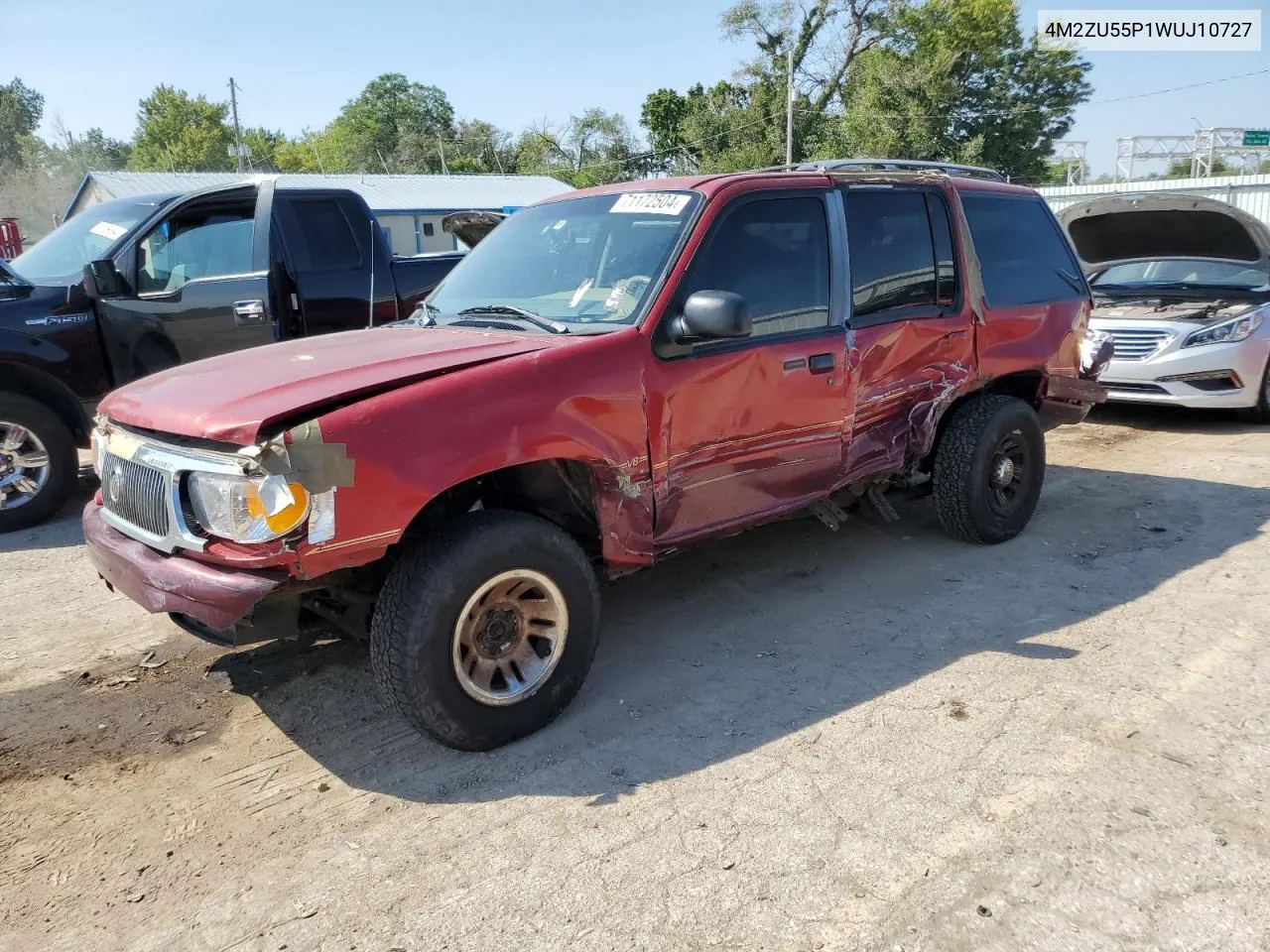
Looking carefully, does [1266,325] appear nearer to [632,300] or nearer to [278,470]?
[632,300]

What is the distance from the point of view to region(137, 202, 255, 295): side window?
6.41 m

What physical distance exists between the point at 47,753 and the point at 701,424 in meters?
2.69

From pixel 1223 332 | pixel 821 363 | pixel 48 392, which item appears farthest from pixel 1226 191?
pixel 48 392

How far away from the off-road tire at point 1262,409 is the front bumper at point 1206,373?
0.06 m

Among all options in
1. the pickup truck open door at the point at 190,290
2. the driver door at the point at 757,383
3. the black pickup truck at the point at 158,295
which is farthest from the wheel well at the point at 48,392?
the driver door at the point at 757,383

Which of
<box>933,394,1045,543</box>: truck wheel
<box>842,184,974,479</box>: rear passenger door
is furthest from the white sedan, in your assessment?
<box>842,184,974,479</box>: rear passenger door

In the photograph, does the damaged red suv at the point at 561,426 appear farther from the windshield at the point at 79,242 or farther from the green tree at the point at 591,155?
the green tree at the point at 591,155

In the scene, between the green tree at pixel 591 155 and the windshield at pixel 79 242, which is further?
the green tree at pixel 591 155

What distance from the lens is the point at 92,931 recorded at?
2.37m

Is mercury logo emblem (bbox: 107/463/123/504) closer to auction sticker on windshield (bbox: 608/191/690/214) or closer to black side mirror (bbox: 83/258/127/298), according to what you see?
auction sticker on windshield (bbox: 608/191/690/214)

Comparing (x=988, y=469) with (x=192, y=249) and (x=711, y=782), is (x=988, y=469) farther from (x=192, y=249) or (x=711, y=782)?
(x=192, y=249)

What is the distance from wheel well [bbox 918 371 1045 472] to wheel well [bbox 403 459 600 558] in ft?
7.31

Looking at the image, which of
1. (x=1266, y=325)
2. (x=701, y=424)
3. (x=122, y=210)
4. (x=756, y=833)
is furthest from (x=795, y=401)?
(x=1266, y=325)

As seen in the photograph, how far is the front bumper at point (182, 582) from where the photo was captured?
2.64 metres
